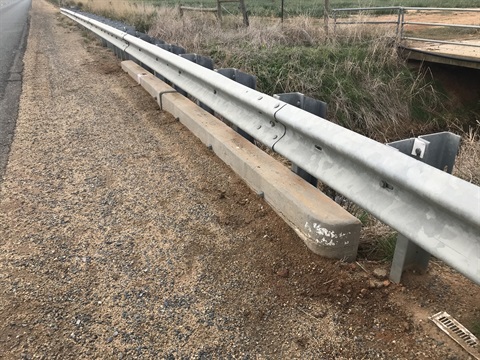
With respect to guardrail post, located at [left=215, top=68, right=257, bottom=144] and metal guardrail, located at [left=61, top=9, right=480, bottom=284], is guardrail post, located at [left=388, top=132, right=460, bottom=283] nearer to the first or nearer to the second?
metal guardrail, located at [left=61, top=9, right=480, bottom=284]

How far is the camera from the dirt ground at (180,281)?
2.20 m

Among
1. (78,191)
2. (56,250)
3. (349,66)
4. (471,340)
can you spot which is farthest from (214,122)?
(349,66)

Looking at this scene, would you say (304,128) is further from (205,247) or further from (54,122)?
(54,122)

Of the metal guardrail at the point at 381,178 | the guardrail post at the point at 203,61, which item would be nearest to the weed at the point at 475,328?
the metal guardrail at the point at 381,178

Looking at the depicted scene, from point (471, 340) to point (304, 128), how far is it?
1.60m

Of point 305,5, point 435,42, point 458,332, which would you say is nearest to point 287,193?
point 458,332

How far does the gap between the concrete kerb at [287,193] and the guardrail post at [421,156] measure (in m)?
0.34

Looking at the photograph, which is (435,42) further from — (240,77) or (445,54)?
(240,77)

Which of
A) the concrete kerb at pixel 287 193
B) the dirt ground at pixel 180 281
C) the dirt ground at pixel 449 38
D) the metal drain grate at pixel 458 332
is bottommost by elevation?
the dirt ground at pixel 449 38

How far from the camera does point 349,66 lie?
9.54 metres

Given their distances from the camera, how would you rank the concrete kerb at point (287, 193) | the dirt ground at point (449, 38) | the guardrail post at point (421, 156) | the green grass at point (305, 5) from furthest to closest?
the green grass at point (305, 5)
the dirt ground at point (449, 38)
the concrete kerb at point (287, 193)
the guardrail post at point (421, 156)

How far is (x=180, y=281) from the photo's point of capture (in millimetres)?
2656

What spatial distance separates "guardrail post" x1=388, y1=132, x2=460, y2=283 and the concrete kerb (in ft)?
1.11

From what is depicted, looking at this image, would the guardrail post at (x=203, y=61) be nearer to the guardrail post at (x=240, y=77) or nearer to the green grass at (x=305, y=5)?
the guardrail post at (x=240, y=77)
